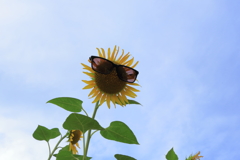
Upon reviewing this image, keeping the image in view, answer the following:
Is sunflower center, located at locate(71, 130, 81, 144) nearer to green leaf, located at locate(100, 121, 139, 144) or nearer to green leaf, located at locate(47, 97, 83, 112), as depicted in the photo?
green leaf, located at locate(47, 97, 83, 112)

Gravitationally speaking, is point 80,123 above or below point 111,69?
below

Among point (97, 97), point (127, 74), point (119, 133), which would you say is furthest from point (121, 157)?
point (127, 74)

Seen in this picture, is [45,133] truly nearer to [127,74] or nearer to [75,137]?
[75,137]

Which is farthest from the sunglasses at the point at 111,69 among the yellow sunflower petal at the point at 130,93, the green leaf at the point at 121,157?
the green leaf at the point at 121,157

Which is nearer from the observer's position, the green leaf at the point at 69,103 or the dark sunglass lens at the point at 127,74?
the green leaf at the point at 69,103

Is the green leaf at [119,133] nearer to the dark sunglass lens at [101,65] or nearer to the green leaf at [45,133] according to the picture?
the dark sunglass lens at [101,65]

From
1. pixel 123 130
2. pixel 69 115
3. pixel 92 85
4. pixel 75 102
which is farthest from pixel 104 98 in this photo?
pixel 69 115

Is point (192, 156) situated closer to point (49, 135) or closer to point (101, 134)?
point (101, 134)

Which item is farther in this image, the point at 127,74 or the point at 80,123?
the point at 127,74
